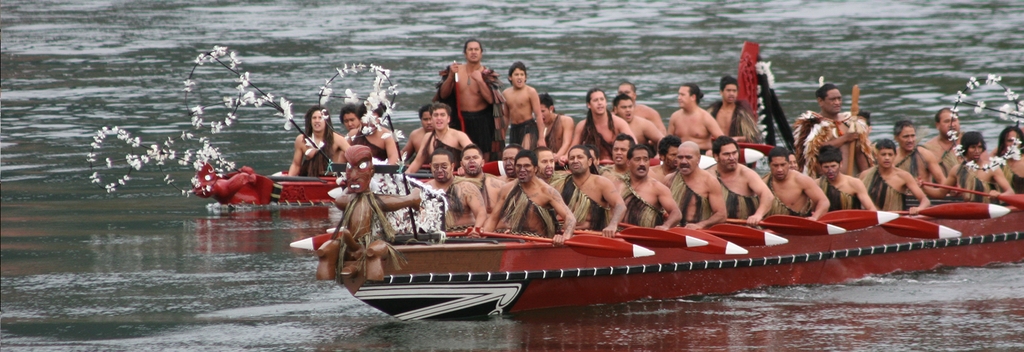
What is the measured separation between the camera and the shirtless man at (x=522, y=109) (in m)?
15.0

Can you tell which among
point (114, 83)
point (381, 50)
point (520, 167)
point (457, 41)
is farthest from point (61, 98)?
point (520, 167)

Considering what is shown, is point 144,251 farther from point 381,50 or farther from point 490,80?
point 381,50

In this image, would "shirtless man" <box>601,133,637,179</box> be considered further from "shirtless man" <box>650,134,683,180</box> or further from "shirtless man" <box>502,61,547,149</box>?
"shirtless man" <box>502,61,547,149</box>

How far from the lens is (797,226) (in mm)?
10164

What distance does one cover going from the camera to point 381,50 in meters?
32.7

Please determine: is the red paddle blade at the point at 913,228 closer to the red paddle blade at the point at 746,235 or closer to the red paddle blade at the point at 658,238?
the red paddle blade at the point at 746,235

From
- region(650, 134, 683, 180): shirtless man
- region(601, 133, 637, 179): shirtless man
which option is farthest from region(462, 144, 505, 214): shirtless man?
region(650, 134, 683, 180): shirtless man

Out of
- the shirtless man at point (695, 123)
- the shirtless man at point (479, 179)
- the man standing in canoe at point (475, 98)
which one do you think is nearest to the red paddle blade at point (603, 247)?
the shirtless man at point (479, 179)

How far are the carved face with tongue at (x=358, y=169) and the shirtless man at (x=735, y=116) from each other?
8.50 meters

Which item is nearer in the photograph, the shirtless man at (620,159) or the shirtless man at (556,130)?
the shirtless man at (620,159)

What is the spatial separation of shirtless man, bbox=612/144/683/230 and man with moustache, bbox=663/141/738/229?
20cm

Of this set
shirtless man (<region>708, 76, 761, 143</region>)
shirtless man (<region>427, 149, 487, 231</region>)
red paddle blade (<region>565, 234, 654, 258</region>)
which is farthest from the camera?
shirtless man (<region>708, 76, 761, 143</region>)

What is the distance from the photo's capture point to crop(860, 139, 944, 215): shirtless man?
38.5ft

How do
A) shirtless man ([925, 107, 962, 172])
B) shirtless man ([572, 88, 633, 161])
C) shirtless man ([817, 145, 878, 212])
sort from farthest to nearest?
shirtless man ([572, 88, 633, 161])
shirtless man ([925, 107, 962, 172])
shirtless man ([817, 145, 878, 212])
